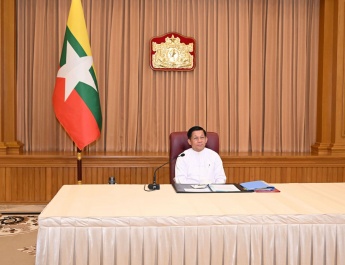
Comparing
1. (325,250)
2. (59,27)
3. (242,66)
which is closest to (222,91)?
(242,66)

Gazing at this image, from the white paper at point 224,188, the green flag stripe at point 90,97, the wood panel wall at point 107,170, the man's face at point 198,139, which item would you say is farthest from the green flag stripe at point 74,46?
the white paper at point 224,188

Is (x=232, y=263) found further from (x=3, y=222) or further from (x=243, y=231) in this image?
(x=3, y=222)

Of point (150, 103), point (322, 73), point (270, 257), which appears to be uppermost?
point (322, 73)

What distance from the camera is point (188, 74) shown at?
6.31 metres

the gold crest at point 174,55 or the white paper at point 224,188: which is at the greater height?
the gold crest at point 174,55

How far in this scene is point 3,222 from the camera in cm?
496

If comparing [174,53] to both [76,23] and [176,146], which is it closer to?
[76,23]

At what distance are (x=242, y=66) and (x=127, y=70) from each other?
1517mm

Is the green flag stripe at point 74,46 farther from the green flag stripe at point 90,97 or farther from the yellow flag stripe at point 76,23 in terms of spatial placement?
the green flag stripe at point 90,97

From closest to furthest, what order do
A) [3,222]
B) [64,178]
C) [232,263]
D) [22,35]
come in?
[232,263]
[3,222]
[64,178]
[22,35]

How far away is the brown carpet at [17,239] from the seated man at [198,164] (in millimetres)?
1378

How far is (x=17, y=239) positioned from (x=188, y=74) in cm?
309

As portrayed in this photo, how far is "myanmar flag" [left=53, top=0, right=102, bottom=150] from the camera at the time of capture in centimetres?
505

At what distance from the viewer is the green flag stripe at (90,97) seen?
5055 mm
